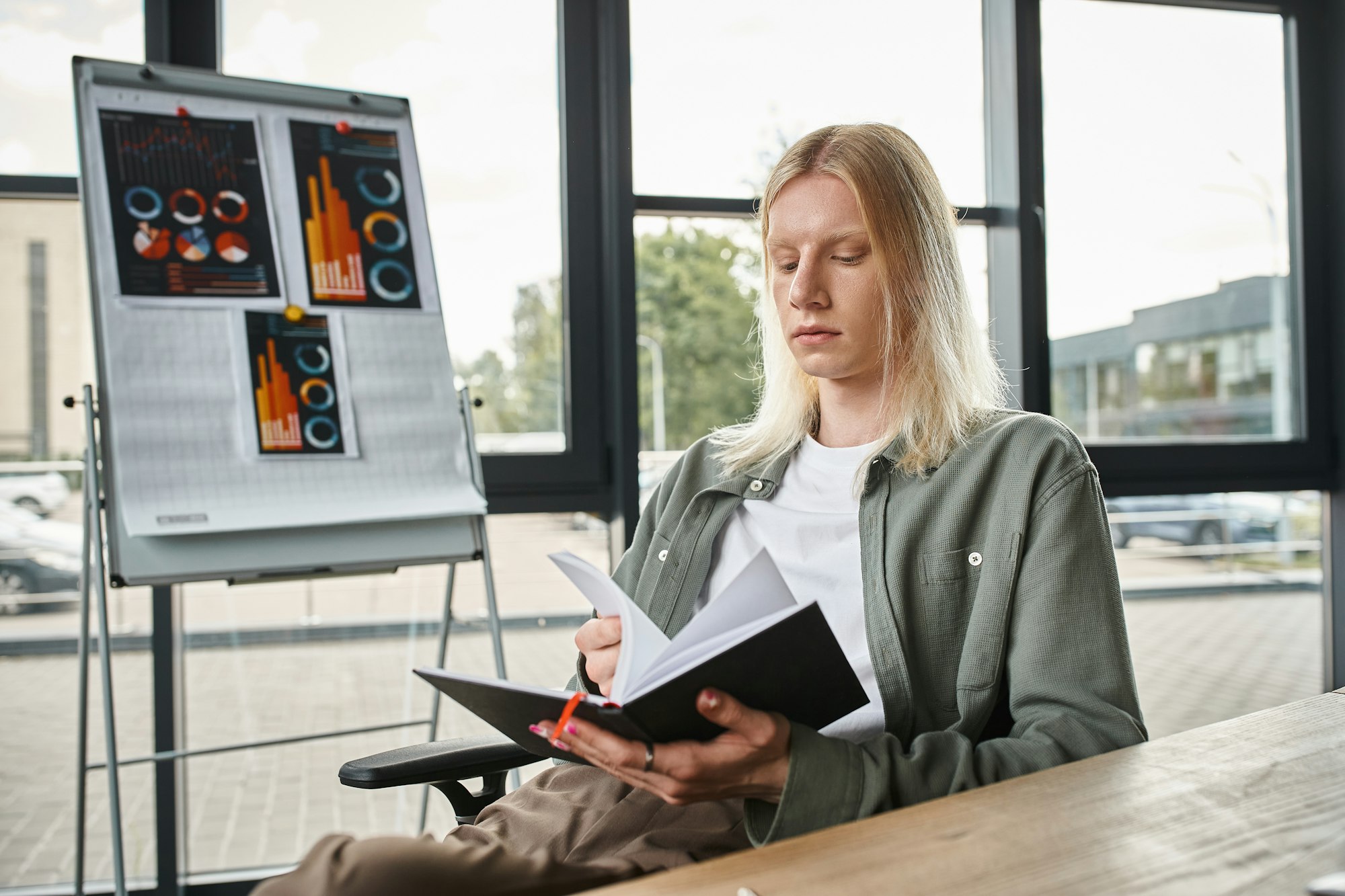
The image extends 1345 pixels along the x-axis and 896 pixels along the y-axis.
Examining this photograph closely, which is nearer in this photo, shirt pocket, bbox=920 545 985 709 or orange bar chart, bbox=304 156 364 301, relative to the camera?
shirt pocket, bbox=920 545 985 709

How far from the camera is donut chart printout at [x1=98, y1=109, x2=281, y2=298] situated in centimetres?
164

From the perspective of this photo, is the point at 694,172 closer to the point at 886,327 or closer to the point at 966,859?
the point at 886,327

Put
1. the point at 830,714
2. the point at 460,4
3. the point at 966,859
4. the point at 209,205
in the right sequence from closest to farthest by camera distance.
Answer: the point at 966,859 < the point at 830,714 < the point at 209,205 < the point at 460,4

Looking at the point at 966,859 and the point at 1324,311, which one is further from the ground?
the point at 1324,311

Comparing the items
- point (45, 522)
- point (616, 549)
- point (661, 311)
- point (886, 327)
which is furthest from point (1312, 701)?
point (45, 522)

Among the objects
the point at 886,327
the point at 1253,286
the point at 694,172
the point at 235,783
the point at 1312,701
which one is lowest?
the point at 235,783

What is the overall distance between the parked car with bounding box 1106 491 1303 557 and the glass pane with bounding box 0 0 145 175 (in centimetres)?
262

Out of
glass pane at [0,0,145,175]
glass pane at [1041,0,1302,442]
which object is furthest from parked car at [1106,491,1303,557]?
glass pane at [0,0,145,175]

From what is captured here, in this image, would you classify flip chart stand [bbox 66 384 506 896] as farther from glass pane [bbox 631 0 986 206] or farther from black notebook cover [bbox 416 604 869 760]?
glass pane [bbox 631 0 986 206]

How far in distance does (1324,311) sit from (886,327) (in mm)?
2054

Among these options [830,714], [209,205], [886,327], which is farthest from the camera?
[209,205]

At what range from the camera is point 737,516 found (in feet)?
4.78

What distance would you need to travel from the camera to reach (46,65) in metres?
A: 2.04

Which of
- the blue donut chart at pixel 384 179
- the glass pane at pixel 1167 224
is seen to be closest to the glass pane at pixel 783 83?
the glass pane at pixel 1167 224
